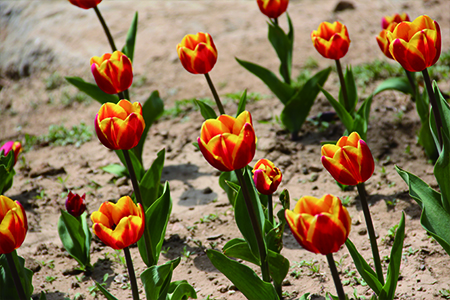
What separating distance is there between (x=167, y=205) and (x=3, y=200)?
0.67m

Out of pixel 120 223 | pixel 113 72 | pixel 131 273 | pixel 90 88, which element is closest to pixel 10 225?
pixel 120 223

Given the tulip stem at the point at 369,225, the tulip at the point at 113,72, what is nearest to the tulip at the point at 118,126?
the tulip at the point at 113,72

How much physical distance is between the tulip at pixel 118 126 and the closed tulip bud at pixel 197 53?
0.61 m

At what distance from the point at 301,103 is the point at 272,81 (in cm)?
27

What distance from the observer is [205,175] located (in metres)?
3.23

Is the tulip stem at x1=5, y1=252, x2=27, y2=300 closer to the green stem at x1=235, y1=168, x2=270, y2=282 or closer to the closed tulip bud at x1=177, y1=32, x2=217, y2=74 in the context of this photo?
the green stem at x1=235, y1=168, x2=270, y2=282

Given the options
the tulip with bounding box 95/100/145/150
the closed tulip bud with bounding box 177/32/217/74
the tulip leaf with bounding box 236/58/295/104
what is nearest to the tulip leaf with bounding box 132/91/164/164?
the tulip leaf with bounding box 236/58/295/104

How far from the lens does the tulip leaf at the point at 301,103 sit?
123 inches

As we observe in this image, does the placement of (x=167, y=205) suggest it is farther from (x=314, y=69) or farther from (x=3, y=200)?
(x=314, y=69)

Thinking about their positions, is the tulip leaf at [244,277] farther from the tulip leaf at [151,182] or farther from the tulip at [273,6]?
the tulip at [273,6]

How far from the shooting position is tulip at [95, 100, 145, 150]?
1.63 meters

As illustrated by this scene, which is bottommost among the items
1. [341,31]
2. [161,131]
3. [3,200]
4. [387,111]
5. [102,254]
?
[102,254]

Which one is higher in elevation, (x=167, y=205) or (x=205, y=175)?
(x=167, y=205)

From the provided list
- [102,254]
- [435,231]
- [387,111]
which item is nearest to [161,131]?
[102,254]
